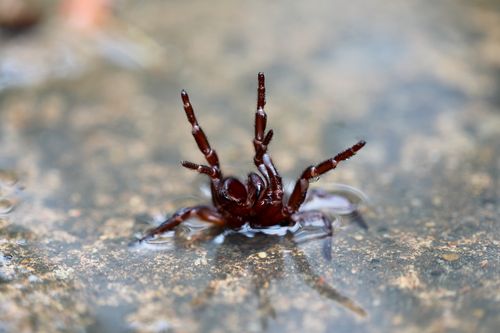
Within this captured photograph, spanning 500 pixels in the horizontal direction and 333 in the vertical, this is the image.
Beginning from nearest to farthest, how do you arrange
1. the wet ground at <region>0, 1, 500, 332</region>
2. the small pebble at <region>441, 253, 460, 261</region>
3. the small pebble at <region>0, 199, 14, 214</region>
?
the wet ground at <region>0, 1, 500, 332</region> → the small pebble at <region>441, 253, 460, 261</region> → the small pebble at <region>0, 199, 14, 214</region>

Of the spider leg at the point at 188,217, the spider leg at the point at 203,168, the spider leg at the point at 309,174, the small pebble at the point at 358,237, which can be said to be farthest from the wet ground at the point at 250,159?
the spider leg at the point at 203,168

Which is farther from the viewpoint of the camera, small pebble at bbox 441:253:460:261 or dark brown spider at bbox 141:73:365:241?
dark brown spider at bbox 141:73:365:241

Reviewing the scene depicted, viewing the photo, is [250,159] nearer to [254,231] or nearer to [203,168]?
[254,231]

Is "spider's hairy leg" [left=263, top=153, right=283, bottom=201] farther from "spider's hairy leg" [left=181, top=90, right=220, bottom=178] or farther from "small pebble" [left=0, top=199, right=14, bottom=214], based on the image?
"small pebble" [left=0, top=199, right=14, bottom=214]

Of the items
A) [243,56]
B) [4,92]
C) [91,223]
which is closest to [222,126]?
[243,56]

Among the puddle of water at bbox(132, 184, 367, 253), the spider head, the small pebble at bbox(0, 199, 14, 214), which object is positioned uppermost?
the spider head

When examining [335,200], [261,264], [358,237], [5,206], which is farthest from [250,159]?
[5,206]

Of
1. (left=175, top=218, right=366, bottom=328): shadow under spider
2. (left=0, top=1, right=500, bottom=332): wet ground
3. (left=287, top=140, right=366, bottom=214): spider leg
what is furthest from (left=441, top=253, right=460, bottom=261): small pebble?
(left=287, top=140, right=366, bottom=214): spider leg
